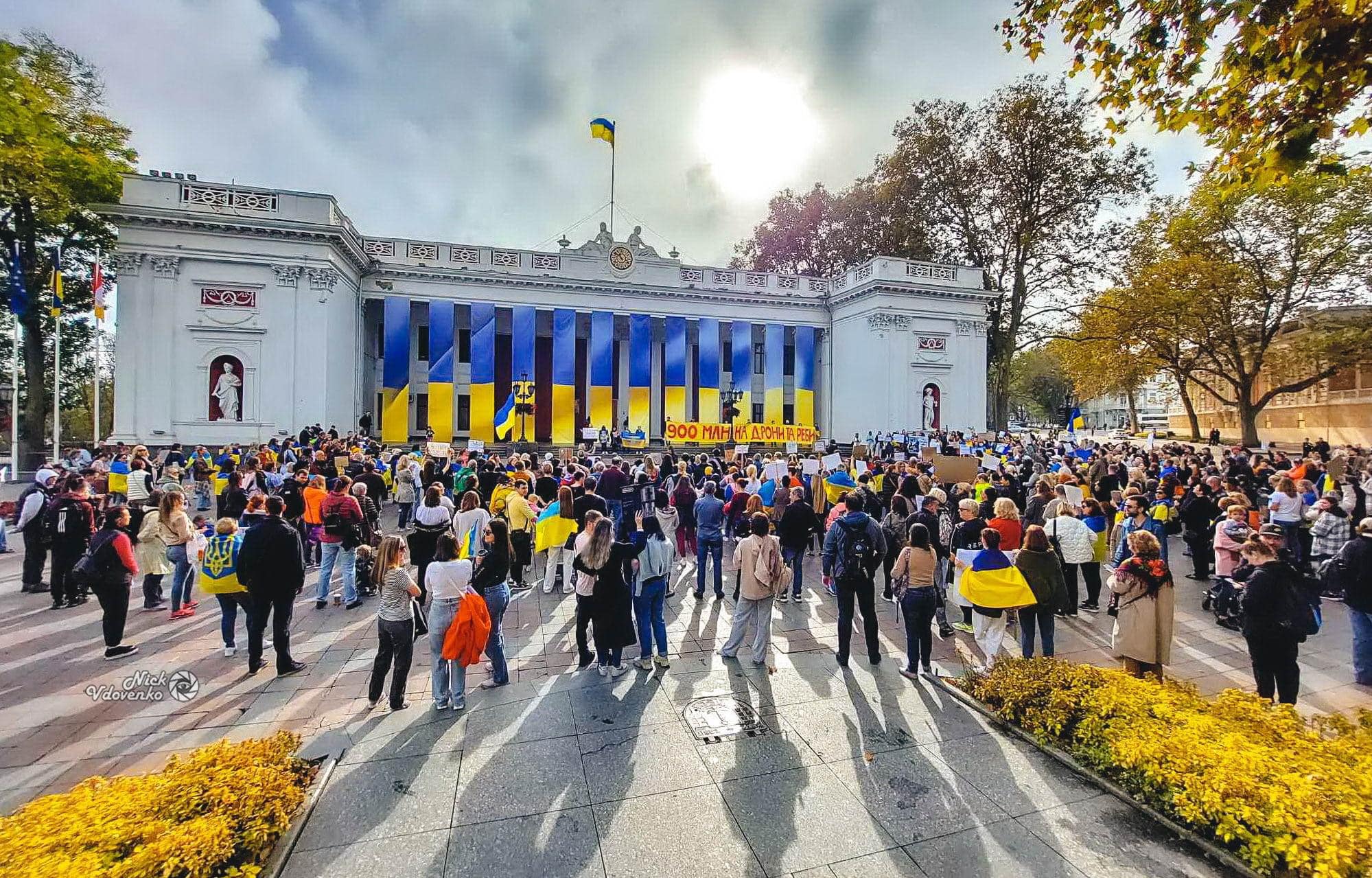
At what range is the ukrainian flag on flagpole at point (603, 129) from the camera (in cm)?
3036

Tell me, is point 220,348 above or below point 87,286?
below

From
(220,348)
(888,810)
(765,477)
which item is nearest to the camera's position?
(888,810)

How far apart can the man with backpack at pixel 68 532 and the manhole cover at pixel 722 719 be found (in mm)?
8884

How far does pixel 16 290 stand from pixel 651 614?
24067mm

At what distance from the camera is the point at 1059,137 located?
29250 mm

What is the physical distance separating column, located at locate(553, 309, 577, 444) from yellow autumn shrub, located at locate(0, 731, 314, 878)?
87.1ft

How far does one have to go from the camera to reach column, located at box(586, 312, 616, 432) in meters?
30.8

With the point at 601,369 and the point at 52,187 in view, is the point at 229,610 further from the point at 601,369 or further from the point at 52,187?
the point at 601,369

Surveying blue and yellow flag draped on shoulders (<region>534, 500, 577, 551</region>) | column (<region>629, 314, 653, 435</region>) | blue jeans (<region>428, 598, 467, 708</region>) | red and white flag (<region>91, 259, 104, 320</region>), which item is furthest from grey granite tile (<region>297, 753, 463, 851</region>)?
column (<region>629, 314, 653, 435</region>)

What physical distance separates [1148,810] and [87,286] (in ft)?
121

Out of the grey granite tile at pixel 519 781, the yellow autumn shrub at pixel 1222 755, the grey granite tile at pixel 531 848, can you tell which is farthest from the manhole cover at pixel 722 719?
the yellow autumn shrub at pixel 1222 755

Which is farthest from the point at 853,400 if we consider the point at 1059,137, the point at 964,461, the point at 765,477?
the point at 765,477

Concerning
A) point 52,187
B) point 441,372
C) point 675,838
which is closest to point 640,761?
point 675,838

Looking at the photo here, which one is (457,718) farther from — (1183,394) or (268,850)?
(1183,394)
